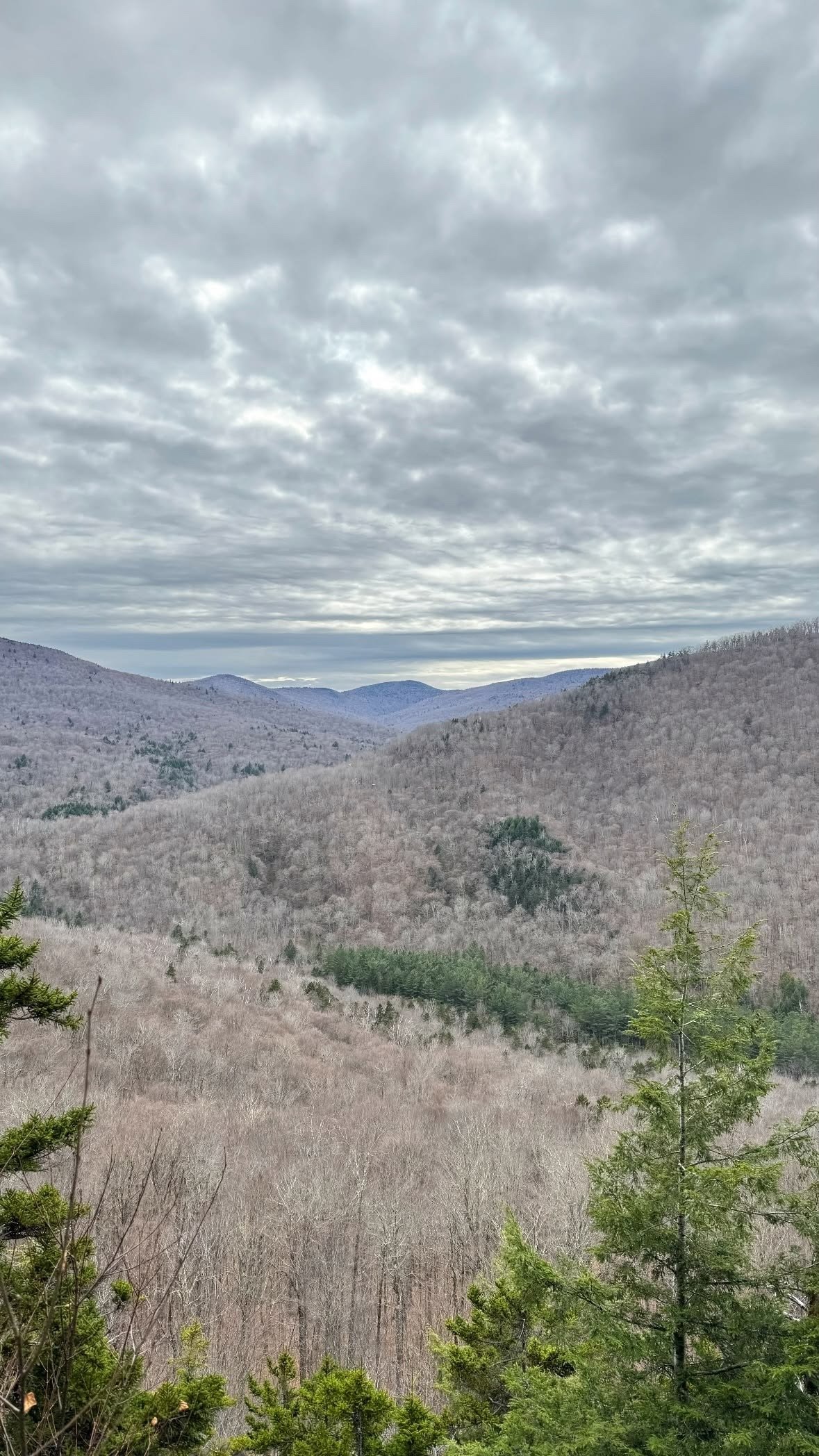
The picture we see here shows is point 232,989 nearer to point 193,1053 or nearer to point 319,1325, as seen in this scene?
point 193,1053

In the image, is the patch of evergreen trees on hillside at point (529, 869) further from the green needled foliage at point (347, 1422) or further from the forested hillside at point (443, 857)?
the green needled foliage at point (347, 1422)

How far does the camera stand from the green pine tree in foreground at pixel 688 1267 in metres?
6.39

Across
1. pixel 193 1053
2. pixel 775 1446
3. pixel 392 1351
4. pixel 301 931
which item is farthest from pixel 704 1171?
pixel 301 931

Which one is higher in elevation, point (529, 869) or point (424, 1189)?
point (424, 1189)

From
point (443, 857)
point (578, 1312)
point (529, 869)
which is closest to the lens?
point (578, 1312)

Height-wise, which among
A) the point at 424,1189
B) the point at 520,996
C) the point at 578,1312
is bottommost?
the point at 520,996

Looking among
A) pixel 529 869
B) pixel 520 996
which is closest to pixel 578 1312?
pixel 520 996

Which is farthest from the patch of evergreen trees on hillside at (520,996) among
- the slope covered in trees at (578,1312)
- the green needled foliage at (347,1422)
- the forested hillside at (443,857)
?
the green needled foliage at (347,1422)

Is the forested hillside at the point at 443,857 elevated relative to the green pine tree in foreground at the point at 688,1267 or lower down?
lower down

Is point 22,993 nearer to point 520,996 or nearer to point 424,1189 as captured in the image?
point 424,1189

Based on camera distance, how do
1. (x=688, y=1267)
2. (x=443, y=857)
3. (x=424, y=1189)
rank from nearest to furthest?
(x=688, y=1267) < (x=424, y=1189) < (x=443, y=857)

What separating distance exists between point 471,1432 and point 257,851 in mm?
149233

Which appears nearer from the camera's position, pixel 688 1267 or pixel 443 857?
pixel 688 1267

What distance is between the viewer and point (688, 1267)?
280 inches
